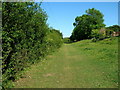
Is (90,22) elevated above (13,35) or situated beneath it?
elevated above

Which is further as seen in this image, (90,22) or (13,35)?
(90,22)

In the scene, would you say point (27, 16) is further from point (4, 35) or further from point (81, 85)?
point (81, 85)

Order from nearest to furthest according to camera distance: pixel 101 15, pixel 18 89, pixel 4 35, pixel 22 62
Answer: pixel 4 35
pixel 18 89
pixel 22 62
pixel 101 15

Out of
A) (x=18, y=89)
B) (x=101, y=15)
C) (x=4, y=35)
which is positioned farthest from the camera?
(x=101, y=15)

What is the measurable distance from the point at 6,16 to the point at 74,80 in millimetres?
3736

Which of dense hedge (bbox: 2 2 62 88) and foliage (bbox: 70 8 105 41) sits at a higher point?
foliage (bbox: 70 8 105 41)

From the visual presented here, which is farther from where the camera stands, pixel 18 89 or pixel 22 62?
pixel 22 62

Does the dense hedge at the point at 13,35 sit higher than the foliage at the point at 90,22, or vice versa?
the foliage at the point at 90,22

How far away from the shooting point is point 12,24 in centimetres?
568

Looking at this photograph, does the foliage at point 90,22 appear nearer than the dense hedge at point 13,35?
No

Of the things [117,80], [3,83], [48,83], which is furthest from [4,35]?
[117,80]

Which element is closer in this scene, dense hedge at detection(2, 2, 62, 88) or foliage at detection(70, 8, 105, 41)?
dense hedge at detection(2, 2, 62, 88)

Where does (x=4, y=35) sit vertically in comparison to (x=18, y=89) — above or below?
above

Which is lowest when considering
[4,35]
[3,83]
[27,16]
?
[3,83]
